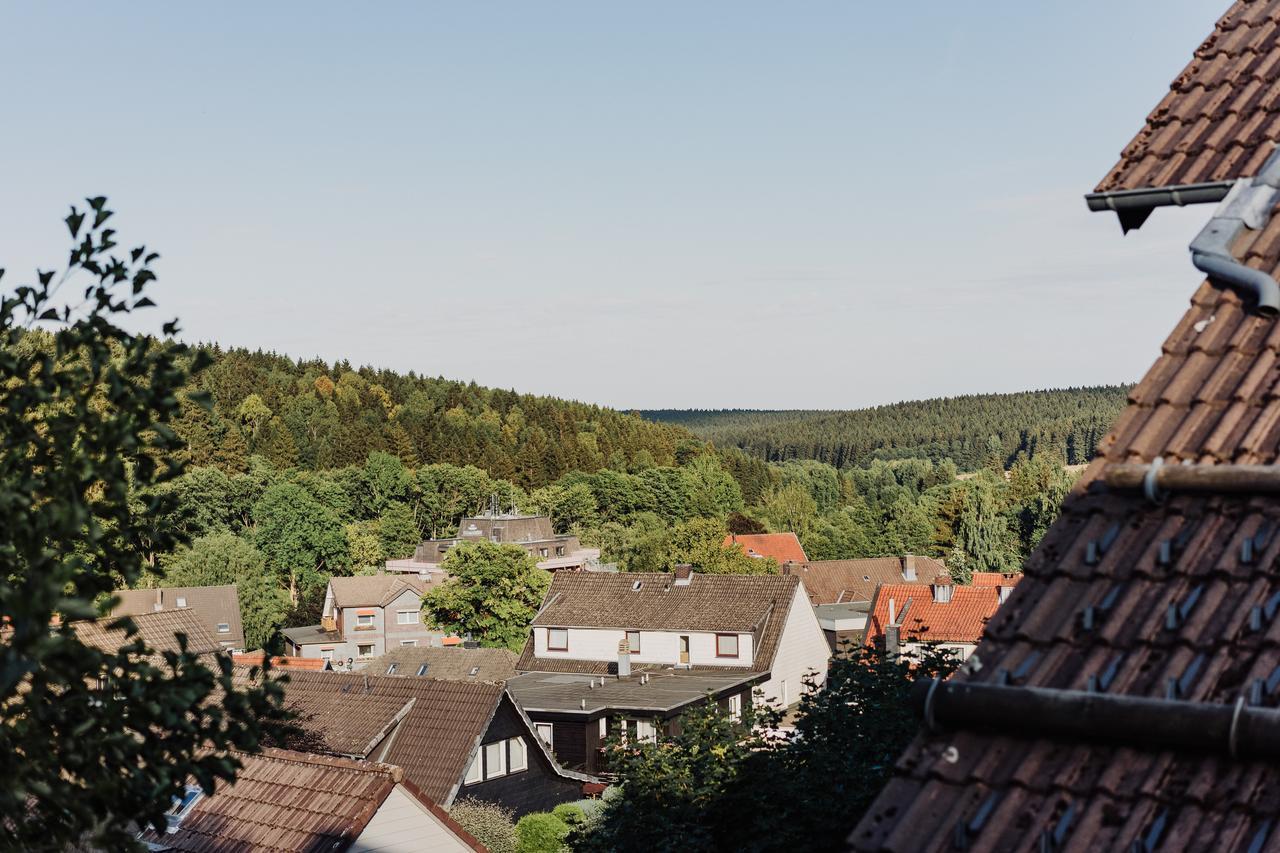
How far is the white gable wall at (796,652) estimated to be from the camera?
52.3 m

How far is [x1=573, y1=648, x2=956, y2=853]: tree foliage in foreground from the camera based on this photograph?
41.5 feet

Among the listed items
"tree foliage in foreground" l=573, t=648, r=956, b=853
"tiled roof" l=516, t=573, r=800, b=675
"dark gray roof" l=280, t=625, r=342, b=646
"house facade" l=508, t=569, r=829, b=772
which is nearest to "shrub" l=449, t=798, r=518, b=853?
"tree foliage in foreground" l=573, t=648, r=956, b=853

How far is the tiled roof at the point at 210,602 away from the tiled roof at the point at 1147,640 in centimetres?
7494

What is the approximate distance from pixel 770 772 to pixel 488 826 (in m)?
16.4

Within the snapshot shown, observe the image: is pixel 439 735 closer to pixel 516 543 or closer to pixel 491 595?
pixel 491 595

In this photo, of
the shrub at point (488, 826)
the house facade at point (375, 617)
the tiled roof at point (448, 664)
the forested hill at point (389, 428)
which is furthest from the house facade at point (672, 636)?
the forested hill at point (389, 428)

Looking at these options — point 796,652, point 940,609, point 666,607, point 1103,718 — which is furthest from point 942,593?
point 1103,718

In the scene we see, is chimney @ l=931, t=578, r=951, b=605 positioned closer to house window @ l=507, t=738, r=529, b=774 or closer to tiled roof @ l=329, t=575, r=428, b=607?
house window @ l=507, t=738, r=529, b=774

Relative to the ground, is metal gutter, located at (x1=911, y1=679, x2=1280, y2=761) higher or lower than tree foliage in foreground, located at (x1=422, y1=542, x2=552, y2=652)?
lower

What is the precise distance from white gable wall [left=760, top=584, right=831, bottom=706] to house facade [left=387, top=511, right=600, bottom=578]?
Result: 4943 cm

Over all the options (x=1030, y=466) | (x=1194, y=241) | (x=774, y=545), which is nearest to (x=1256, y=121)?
(x=1194, y=241)

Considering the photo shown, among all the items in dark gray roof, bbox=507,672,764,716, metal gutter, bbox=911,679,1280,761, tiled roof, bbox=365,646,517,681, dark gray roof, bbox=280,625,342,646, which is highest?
dark gray roof, bbox=280,625,342,646

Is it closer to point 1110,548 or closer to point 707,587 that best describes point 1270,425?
point 1110,548

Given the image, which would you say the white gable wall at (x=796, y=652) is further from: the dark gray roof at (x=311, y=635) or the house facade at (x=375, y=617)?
the dark gray roof at (x=311, y=635)
